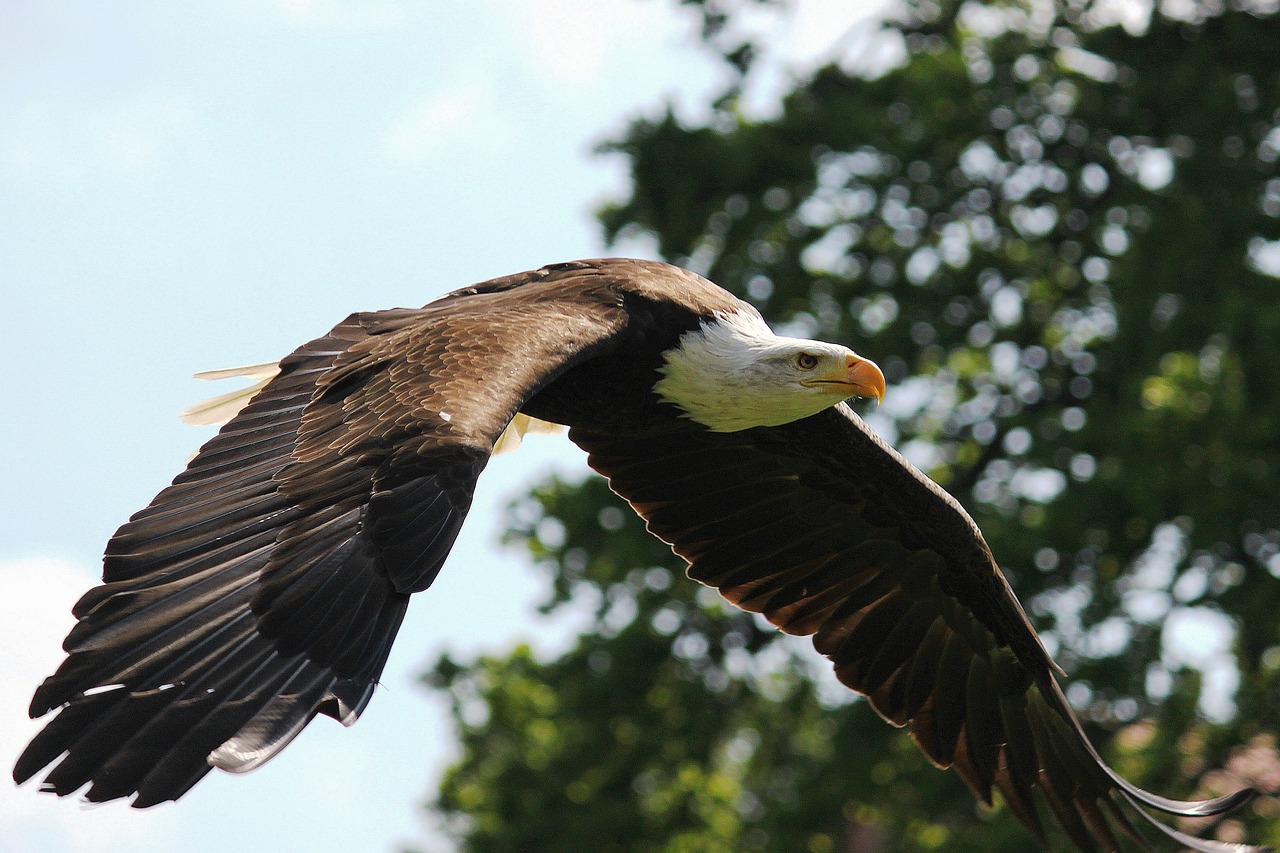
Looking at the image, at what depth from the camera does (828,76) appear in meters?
14.0

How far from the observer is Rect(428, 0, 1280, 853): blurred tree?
11359 mm

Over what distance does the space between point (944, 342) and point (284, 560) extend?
917 cm

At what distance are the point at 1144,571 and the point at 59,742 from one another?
9.11 m

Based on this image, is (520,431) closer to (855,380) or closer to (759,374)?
(759,374)

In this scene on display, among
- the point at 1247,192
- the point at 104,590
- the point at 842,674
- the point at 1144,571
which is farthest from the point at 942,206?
the point at 104,590

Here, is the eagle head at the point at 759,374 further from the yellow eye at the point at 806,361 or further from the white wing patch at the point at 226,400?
the white wing patch at the point at 226,400

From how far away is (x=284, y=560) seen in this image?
445 cm

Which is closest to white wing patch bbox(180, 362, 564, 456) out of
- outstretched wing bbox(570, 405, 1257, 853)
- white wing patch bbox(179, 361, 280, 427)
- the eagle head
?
white wing patch bbox(179, 361, 280, 427)

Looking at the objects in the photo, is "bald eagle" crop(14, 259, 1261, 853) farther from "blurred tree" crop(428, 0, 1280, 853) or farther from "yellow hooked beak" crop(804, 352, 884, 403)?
"blurred tree" crop(428, 0, 1280, 853)

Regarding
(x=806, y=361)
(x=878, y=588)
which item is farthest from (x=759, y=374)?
(x=878, y=588)

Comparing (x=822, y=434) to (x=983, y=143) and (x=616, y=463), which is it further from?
(x=983, y=143)

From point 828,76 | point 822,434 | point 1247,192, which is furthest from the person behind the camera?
point 828,76

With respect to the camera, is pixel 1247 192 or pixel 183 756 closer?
pixel 183 756

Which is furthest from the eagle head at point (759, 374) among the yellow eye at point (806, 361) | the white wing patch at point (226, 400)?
the white wing patch at point (226, 400)
